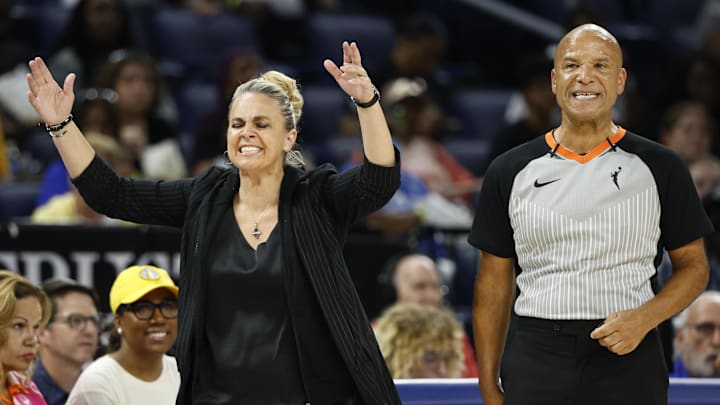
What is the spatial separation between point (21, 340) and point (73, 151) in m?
0.82

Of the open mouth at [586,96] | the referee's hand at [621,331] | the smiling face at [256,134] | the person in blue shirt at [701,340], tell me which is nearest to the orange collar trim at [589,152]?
the open mouth at [586,96]

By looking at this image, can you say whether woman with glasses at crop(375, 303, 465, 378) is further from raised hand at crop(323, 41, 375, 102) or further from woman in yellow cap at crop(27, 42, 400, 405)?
raised hand at crop(323, 41, 375, 102)

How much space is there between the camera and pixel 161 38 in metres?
9.36

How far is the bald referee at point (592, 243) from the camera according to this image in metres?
4.02

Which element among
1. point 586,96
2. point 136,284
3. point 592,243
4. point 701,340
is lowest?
point 701,340

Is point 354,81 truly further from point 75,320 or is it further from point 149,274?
point 75,320

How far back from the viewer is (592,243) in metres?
4.02

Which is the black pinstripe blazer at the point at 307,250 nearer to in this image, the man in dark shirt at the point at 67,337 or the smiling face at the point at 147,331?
the smiling face at the point at 147,331

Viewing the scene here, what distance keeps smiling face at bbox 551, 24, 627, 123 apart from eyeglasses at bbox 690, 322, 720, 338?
2.32 meters

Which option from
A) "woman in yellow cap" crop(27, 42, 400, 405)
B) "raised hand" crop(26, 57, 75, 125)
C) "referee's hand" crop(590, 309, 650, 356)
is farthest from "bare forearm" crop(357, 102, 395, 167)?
"raised hand" crop(26, 57, 75, 125)

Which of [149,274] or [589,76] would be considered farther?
[149,274]

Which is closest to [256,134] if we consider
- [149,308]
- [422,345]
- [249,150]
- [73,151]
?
[249,150]

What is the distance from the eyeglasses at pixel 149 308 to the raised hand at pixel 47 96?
3.07ft

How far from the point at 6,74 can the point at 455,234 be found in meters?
2.85
